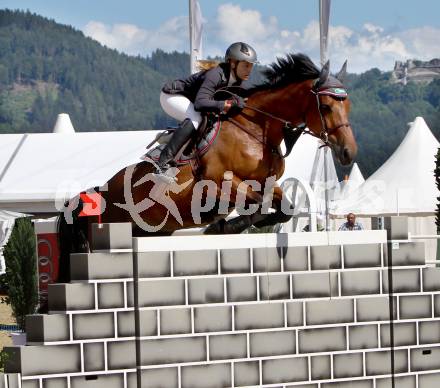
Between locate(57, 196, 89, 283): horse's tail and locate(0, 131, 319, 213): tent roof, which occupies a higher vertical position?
locate(0, 131, 319, 213): tent roof

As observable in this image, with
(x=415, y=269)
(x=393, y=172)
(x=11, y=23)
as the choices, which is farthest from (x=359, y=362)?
(x=11, y=23)

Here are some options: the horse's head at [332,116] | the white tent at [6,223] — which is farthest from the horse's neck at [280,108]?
the white tent at [6,223]

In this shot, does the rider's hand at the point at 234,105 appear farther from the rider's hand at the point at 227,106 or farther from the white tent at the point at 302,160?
the white tent at the point at 302,160

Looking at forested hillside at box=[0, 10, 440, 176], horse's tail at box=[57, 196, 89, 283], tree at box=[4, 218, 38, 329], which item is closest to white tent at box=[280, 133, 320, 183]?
tree at box=[4, 218, 38, 329]

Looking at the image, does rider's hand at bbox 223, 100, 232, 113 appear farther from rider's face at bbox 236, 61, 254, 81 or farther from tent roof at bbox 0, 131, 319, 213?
tent roof at bbox 0, 131, 319, 213

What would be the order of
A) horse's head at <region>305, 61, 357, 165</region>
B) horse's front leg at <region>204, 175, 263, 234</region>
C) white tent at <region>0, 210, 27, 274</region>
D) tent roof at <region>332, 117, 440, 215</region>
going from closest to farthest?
horse's head at <region>305, 61, 357, 165</region> → horse's front leg at <region>204, 175, 263, 234</region> → white tent at <region>0, 210, 27, 274</region> → tent roof at <region>332, 117, 440, 215</region>

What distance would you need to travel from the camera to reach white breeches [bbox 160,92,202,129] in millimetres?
7715

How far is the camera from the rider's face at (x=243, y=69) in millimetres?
7634

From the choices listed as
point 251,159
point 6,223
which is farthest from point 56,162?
point 251,159

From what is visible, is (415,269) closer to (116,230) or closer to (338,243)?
(338,243)

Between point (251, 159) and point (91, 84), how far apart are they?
169673mm

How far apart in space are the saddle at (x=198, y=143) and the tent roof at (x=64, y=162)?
9.50m

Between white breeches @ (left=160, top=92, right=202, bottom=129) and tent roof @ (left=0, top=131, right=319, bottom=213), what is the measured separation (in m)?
9.25

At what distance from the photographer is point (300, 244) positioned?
266 inches
